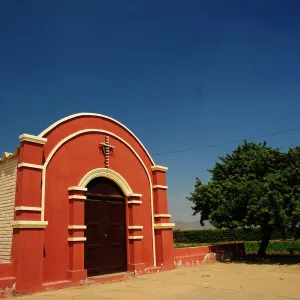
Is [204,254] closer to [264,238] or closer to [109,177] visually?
[264,238]

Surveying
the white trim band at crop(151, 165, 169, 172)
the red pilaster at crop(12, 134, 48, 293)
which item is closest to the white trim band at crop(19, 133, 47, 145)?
the red pilaster at crop(12, 134, 48, 293)

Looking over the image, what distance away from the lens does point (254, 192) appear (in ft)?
47.0

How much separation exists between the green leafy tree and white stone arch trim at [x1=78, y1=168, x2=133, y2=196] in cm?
556

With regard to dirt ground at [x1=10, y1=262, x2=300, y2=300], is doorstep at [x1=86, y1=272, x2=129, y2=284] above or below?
above

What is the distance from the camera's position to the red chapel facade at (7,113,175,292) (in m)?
8.75

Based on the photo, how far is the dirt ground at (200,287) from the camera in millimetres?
7891

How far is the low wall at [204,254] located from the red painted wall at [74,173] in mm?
1566

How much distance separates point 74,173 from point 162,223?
425cm

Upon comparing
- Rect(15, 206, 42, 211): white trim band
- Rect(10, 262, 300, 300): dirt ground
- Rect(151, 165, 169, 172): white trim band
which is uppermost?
Rect(151, 165, 169, 172): white trim band

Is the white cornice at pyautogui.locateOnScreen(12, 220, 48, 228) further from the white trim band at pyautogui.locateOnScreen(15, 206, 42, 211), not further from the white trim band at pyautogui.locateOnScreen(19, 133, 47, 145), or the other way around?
the white trim band at pyautogui.locateOnScreen(19, 133, 47, 145)

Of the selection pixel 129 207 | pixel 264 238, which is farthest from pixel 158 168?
pixel 264 238

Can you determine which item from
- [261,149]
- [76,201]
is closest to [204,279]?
[76,201]

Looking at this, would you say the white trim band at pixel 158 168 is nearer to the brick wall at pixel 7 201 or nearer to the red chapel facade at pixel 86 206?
the red chapel facade at pixel 86 206

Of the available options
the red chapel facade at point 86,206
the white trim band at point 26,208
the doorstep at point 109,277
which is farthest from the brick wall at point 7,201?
the doorstep at point 109,277
